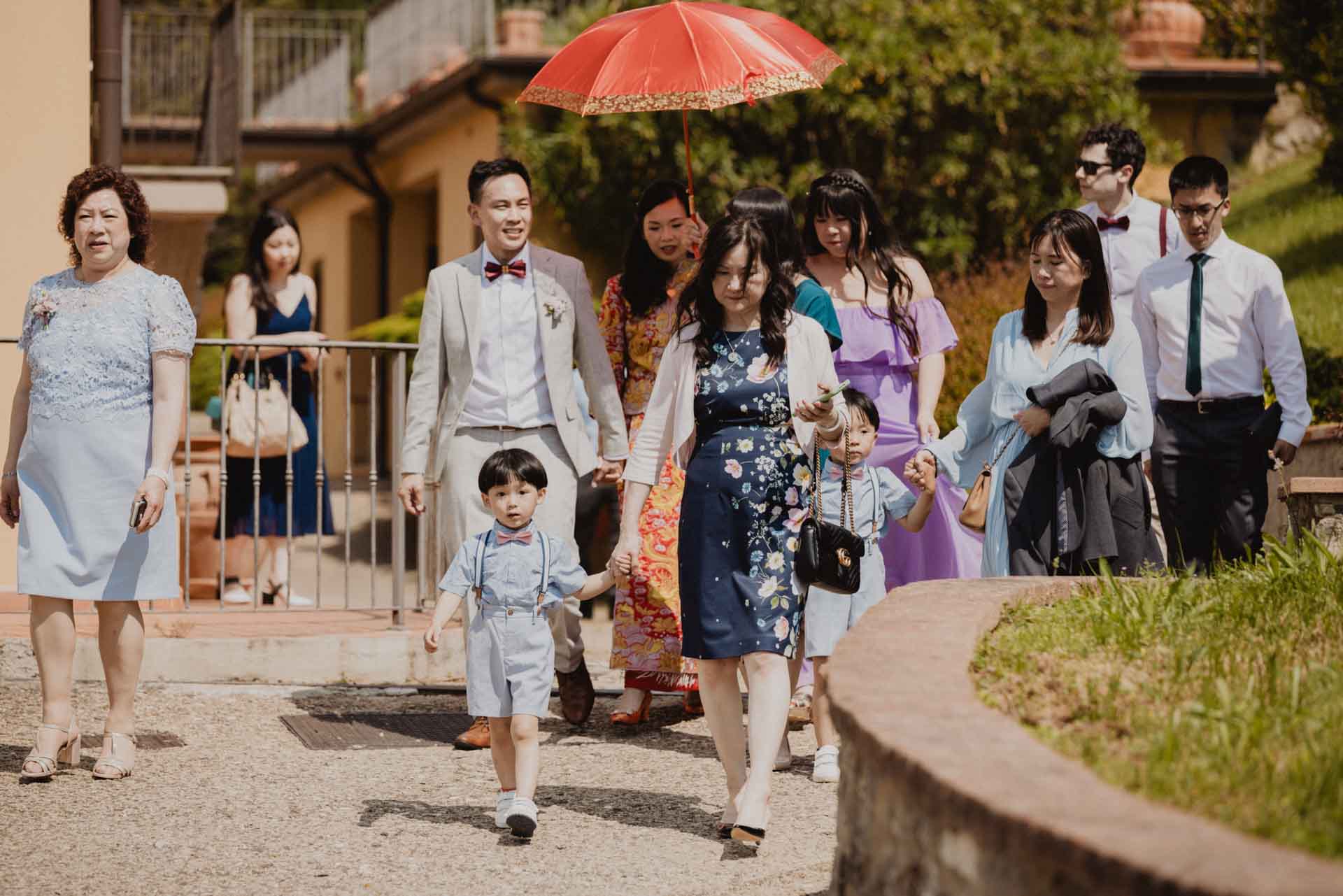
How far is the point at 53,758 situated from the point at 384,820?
1.20m

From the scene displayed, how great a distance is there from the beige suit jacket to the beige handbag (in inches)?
93.6

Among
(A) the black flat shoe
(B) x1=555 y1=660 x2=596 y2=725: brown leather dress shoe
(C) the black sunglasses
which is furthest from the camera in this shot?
(C) the black sunglasses

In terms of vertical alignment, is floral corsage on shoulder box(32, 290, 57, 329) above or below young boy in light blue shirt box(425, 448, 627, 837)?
above

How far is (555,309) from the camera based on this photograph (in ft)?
21.1

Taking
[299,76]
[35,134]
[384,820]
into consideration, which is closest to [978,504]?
[384,820]

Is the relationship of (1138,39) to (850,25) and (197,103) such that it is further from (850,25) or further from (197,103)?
(197,103)

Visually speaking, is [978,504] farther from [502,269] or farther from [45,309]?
[45,309]

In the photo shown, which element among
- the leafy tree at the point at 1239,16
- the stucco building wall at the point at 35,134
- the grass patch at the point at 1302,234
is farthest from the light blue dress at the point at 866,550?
the leafy tree at the point at 1239,16

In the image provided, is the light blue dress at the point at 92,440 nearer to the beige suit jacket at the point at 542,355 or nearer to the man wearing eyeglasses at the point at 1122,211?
the beige suit jacket at the point at 542,355

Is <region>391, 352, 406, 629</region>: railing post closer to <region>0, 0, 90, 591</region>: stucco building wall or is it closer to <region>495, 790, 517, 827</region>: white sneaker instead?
<region>0, 0, 90, 591</region>: stucco building wall

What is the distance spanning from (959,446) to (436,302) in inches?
77.6

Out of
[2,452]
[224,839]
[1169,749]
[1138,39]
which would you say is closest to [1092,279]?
[1169,749]

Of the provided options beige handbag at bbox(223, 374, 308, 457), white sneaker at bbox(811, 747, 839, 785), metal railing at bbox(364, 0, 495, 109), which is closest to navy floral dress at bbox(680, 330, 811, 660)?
white sneaker at bbox(811, 747, 839, 785)

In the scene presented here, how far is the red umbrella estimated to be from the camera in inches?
259
